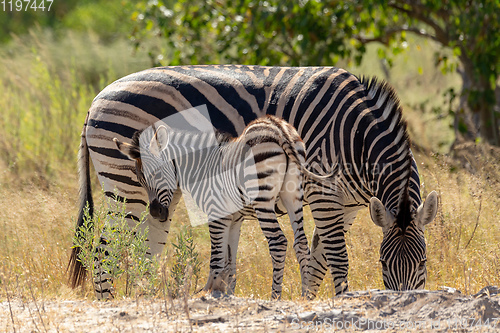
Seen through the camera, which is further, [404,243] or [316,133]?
[316,133]

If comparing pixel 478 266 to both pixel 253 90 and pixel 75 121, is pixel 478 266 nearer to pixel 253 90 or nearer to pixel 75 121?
pixel 253 90

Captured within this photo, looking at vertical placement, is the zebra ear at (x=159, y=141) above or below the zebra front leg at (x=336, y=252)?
above

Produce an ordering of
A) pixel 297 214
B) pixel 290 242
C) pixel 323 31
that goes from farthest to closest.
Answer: pixel 323 31 < pixel 290 242 < pixel 297 214

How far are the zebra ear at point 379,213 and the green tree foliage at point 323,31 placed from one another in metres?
4.50

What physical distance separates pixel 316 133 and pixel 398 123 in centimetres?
82

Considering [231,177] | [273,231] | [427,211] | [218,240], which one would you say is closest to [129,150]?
[231,177]

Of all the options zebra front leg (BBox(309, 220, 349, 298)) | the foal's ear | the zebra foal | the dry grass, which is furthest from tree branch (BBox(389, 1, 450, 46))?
the foal's ear

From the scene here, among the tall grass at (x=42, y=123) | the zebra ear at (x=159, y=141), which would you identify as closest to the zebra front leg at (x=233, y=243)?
the zebra ear at (x=159, y=141)

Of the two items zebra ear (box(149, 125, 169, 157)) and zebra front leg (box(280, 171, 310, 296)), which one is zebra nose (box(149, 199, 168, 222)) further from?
zebra front leg (box(280, 171, 310, 296))

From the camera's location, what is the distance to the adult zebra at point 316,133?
4.98 m

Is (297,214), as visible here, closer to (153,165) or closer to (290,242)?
(153,165)

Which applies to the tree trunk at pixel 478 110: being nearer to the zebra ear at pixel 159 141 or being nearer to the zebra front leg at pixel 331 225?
the zebra front leg at pixel 331 225

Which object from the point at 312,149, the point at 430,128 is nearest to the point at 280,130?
the point at 312,149

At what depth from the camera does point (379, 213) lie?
15.7ft
